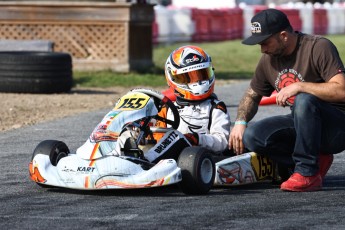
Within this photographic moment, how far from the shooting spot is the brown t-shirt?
21.3 feet

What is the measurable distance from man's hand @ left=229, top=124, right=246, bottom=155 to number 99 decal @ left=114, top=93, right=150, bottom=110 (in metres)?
0.64

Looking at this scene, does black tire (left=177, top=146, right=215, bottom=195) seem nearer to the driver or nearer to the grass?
the driver

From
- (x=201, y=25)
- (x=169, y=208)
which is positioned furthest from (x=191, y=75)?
(x=201, y=25)

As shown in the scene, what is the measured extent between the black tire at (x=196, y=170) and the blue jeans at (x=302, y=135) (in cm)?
39

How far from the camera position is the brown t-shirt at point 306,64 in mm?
6488

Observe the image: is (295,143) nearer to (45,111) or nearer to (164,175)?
(164,175)

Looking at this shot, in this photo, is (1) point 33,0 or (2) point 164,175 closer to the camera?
(2) point 164,175

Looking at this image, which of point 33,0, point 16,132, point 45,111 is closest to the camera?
point 16,132

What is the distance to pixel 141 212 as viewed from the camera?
5812mm

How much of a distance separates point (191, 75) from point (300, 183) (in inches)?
47.5

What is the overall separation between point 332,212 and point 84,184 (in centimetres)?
153

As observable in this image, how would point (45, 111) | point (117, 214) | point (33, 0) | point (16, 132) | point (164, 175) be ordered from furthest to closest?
point (33, 0), point (45, 111), point (16, 132), point (164, 175), point (117, 214)

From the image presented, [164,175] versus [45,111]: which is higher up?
[164,175]

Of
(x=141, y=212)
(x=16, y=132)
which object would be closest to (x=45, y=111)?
(x=16, y=132)
